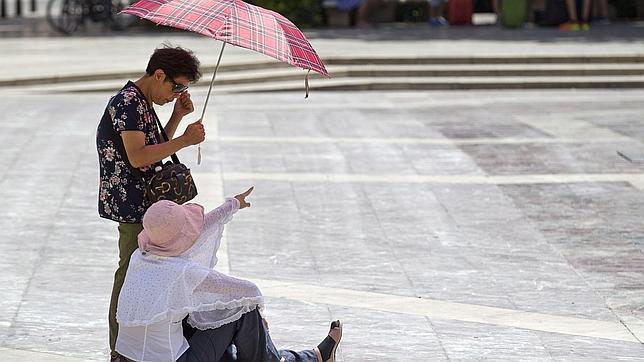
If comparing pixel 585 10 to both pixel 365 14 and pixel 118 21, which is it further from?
pixel 118 21

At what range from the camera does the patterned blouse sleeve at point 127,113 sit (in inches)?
234

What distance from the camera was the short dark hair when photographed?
588cm

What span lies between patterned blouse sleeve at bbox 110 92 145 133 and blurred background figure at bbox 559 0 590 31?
20.9 meters

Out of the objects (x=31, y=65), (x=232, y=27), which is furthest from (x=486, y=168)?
(x=31, y=65)

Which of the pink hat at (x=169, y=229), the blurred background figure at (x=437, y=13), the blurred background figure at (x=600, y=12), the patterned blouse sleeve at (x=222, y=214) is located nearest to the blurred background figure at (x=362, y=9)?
the blurred background figure at (x=437, y=13)

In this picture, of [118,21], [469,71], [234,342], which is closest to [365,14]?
[118,21]

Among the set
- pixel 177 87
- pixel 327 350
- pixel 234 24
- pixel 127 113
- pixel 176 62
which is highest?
pixel 234 24

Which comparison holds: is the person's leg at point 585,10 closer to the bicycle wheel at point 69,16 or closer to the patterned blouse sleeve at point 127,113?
the bicycle wheel at point 69,16

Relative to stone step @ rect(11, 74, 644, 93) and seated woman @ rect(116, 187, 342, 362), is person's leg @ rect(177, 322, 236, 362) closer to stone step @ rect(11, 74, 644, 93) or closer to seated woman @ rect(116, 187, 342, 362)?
seated woman @ rect(116, 187, 342, 362)

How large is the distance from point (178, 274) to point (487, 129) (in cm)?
1009

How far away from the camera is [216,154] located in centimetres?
1292

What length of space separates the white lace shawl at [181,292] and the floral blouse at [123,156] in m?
0.48

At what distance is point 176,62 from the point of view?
589 cm

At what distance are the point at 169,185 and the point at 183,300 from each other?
657mm
